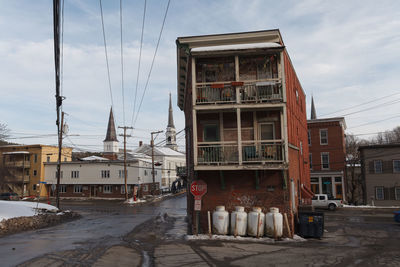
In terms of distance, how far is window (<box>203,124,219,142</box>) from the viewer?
15594 mm

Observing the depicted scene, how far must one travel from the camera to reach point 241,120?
15406 millimetres

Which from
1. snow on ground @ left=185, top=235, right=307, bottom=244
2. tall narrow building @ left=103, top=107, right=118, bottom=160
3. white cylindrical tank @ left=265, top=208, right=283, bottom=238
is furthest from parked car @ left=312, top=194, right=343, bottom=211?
tall narrow building @ left=103, top=107, right=118, bottom=160

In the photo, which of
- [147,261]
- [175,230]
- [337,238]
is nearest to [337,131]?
[337,238]

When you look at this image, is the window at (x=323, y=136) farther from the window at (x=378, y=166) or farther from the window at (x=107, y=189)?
the window at (x=107, y=189)

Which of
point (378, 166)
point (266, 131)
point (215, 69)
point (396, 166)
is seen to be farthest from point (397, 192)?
point (215, 69)

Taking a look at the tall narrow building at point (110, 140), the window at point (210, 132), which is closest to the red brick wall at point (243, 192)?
the window at point (210, 132)

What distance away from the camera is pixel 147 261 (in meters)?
10.1

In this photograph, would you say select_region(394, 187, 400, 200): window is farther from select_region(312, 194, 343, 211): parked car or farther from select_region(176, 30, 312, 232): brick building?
select_region(176, 30, 312, 232): brick building

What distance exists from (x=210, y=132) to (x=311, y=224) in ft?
21.6

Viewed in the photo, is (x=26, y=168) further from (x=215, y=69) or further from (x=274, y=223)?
(x=274, y=223)

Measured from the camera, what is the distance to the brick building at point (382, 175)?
31.8 meters

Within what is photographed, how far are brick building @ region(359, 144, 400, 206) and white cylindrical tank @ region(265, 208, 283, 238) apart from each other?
77.4 feet

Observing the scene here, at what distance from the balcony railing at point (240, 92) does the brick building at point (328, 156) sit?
26747 millimetres

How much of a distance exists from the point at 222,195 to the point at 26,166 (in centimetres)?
5024
